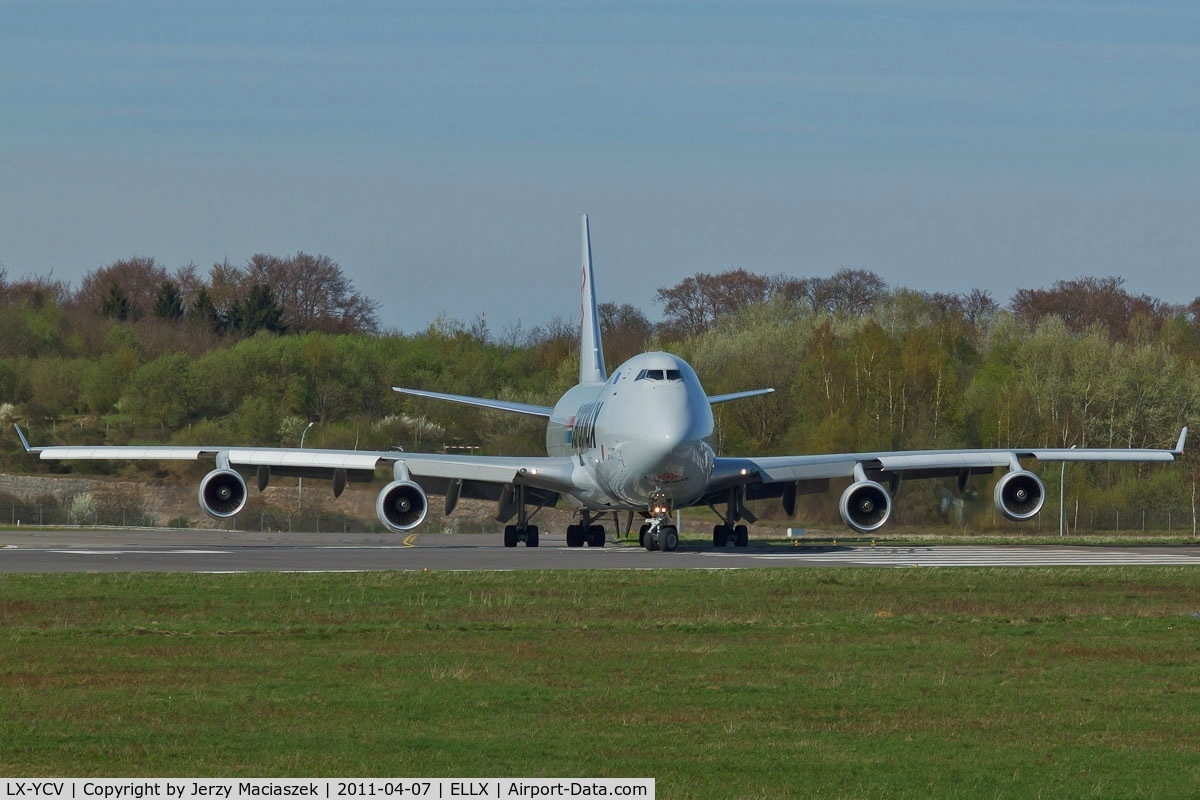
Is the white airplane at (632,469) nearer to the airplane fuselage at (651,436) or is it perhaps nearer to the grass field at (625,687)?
the airplane fuselage at (651,436)

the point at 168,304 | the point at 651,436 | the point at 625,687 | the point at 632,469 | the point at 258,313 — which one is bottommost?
the point at 625,687

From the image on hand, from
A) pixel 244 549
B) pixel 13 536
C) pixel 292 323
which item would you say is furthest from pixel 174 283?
pixel 244 549

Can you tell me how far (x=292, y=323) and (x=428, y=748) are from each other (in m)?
126

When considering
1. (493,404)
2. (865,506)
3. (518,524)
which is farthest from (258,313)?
(865,506)

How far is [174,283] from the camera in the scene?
13588cm

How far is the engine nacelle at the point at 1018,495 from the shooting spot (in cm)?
4041

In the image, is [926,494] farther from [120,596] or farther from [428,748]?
[428,748]

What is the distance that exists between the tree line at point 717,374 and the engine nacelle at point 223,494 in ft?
104

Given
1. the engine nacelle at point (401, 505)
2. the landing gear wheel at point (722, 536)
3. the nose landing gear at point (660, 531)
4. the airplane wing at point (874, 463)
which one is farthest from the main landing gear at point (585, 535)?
the engine nacelle at point (401, 505)

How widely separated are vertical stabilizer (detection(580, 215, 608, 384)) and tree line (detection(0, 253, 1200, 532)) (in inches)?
679

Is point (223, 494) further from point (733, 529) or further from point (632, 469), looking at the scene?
point (733, 529)

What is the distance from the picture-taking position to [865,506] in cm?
3966

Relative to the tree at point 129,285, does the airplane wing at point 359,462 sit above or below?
below

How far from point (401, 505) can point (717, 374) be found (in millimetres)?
47562
